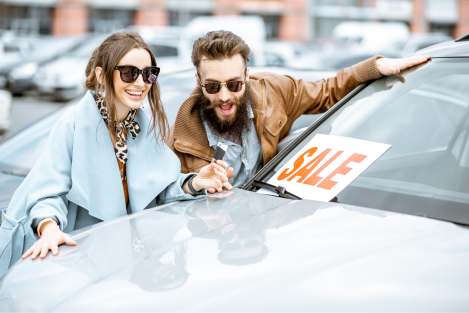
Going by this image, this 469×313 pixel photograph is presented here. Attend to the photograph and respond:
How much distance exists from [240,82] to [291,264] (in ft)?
3.97

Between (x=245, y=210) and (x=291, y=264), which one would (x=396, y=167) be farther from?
(x=291, y=264)

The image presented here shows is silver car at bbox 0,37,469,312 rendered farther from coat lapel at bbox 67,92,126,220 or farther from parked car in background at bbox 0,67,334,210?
parked car in background at bbox 0,67,334,210

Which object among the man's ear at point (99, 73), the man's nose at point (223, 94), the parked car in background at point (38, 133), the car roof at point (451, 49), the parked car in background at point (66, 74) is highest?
the car roof at point (451, 49)

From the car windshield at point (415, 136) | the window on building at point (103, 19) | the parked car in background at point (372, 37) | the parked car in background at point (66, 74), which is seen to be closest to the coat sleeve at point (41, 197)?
the car windshield at point (415, 136)

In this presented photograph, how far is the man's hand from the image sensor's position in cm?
257

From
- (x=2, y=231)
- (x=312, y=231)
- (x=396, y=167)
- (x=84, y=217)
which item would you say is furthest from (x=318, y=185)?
(x=2, y=231)

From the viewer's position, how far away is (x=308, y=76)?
3.67 meters

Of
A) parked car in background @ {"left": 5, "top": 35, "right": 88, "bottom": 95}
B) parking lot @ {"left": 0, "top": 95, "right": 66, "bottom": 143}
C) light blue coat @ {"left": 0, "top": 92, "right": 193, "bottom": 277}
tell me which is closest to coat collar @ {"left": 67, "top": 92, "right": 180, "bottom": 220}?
light blue coat @ {"left": 0, "top": 92, "right": 193, "bottom": 277}

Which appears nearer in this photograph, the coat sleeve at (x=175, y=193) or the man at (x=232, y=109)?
the coat sleeve at (x=175, y=193)

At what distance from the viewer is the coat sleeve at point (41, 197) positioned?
2.34 meters

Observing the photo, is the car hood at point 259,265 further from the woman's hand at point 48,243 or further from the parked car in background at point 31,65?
the parked car in background at point 31,65

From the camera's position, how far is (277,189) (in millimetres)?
2342

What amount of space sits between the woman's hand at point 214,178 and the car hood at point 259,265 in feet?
0.86

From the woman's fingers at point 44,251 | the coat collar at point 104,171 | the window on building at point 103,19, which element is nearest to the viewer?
the woman's fingers at point 44,251
